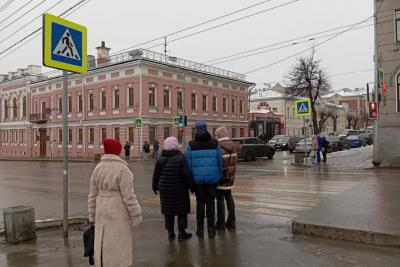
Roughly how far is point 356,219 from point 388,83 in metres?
15.4

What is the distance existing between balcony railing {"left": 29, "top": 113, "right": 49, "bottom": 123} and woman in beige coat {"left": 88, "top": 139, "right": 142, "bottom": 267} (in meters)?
47.2

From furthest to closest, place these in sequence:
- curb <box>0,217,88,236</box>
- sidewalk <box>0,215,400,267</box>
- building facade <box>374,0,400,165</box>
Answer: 1. building facade <box>374,0,400,165</box>
2. curb <box>0,217,88,236</box>
3. sidewalk <box>0,215,400,267</box>

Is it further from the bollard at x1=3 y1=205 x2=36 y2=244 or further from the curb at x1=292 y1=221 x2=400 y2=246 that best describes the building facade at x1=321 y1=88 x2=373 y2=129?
the bollard at x1=3 y1=205 x2=36 y2=244

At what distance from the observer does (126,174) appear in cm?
441

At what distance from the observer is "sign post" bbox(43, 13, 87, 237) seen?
639cm

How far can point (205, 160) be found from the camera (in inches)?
252

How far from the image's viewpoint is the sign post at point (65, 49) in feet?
21.0

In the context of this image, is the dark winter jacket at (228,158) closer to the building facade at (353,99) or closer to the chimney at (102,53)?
the chimney at (102,53)

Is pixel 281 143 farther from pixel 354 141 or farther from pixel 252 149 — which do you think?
pixel 252 149

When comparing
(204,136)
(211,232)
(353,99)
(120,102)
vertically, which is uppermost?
(353,99)

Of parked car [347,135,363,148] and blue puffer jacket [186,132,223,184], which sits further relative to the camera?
parked car [347,135,363,148]

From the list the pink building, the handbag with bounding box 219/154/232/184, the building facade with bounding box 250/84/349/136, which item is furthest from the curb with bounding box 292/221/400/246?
the building facade with bounding box 250/84/349/136

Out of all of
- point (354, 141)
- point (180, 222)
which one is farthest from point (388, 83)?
point (354, 141)

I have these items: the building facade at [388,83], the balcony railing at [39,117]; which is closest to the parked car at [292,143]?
the building facade at [388,83]
